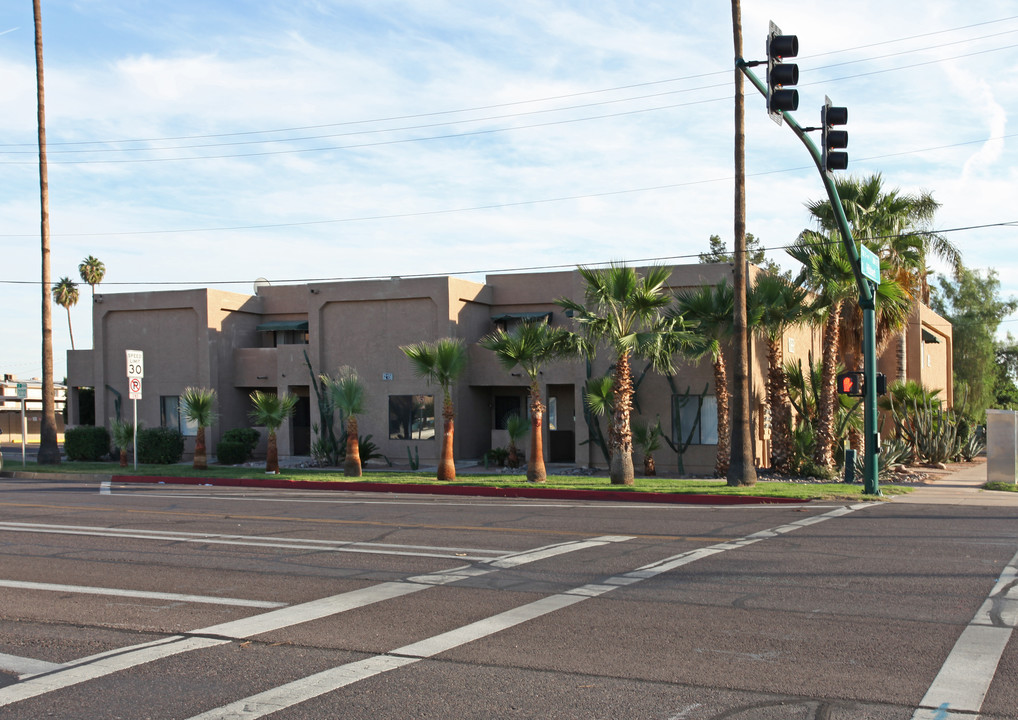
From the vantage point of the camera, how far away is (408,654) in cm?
738

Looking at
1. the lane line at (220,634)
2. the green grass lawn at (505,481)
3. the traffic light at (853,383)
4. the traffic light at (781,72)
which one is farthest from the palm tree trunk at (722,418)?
the lane line at (220,634)

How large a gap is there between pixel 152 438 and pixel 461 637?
81.0 ft

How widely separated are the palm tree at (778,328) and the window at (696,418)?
179cm

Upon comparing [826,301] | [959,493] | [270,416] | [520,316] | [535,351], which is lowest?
[959,493]

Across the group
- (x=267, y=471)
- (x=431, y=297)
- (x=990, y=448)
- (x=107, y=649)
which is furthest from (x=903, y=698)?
(x=431, y=297)

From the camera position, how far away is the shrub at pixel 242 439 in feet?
98.1

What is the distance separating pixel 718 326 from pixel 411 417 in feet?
33.0

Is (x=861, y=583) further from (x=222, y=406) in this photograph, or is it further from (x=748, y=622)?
(x=222, y=406)

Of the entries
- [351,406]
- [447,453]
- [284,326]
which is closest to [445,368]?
[447,453]

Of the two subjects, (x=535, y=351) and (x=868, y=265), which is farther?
(x=535, y=351)

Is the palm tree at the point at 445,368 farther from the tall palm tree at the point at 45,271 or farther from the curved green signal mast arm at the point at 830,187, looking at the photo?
the tall palm tree at the point at 45,271

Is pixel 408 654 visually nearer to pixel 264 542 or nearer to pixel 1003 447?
pixel 264 542

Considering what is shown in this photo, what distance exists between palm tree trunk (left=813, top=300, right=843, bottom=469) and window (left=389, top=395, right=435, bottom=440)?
11.2 metres

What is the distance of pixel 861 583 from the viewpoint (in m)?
9.93
